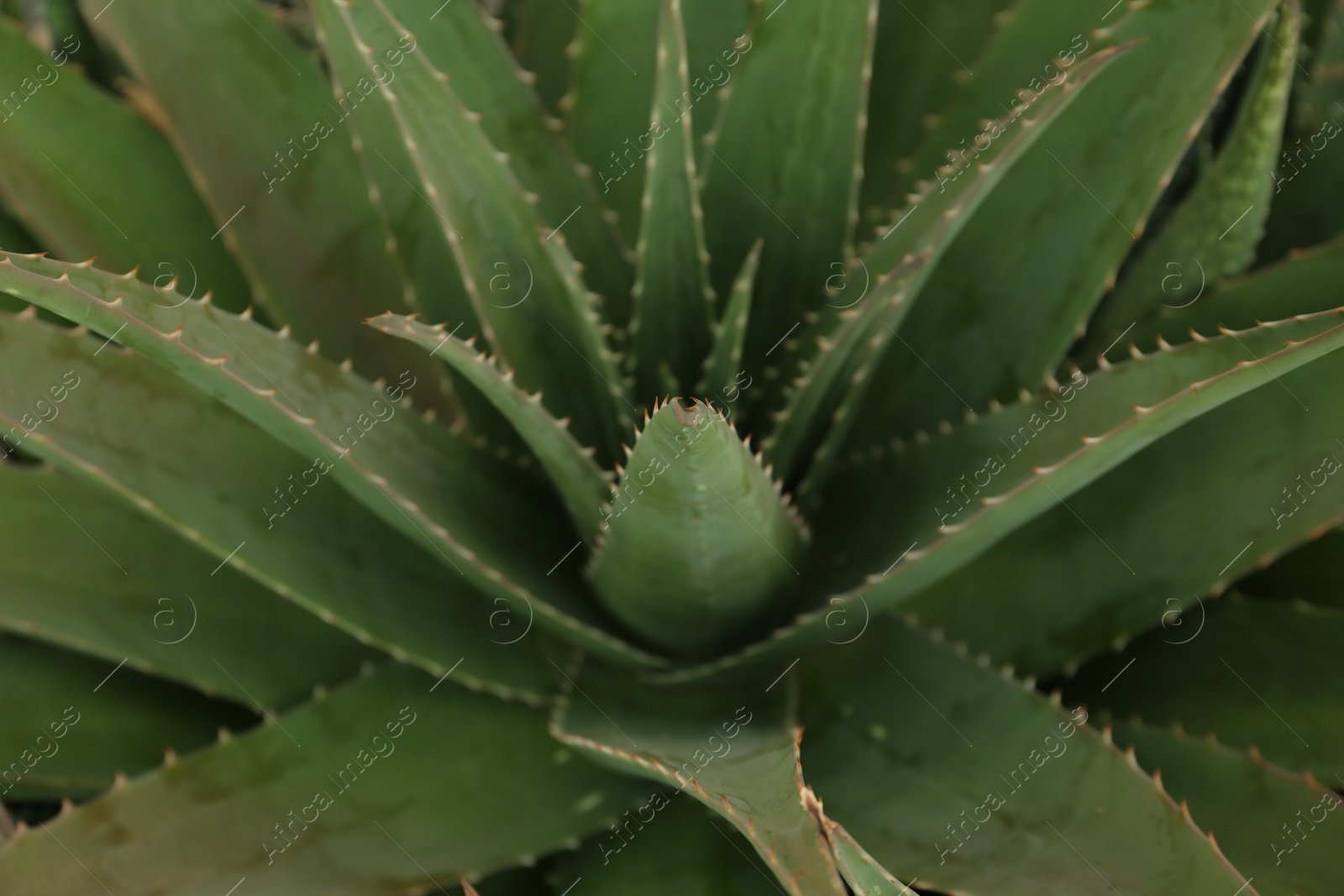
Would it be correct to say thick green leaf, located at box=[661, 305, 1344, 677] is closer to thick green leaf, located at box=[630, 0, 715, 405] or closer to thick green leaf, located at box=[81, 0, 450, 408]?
thick green leaf, located at box=[630, 0, 715, 405]

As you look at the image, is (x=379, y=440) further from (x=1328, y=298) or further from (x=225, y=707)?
(x=1328, y=298)

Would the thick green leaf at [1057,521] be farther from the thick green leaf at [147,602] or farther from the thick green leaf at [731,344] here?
the thick green leaf at [147,602]

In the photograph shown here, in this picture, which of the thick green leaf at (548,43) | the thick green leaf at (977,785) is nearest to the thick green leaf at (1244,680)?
the thick green leaf at (977,785)

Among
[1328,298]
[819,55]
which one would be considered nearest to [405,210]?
[819,55]

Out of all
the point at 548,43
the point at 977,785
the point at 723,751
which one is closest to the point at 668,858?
the point at 723,751

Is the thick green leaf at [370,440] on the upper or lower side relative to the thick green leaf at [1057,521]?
upper

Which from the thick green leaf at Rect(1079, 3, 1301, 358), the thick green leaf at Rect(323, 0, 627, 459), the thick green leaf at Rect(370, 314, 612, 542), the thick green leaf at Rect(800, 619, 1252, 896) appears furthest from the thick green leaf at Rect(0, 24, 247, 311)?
the thick green leaf at Rect(1079, 3, 1301, 358)
